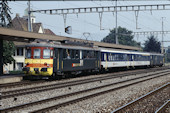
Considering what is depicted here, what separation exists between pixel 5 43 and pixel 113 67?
737 inches

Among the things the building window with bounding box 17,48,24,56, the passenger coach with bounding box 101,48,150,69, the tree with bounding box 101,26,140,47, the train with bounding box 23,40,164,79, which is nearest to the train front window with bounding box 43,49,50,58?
the train with bounding box 23,40,164,79

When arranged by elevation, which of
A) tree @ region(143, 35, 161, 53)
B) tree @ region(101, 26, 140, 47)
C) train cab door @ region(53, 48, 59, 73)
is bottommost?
train cab door @ region(53, 48, 59, 73)

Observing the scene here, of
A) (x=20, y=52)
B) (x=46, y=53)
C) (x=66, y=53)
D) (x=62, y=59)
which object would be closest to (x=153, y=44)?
(x=20, y=52)

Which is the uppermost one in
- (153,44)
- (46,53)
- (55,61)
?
(153,44)

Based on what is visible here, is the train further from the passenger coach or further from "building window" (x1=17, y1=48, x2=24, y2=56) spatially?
"building window" (x1=17, y1=48, x2=24, y2=56)

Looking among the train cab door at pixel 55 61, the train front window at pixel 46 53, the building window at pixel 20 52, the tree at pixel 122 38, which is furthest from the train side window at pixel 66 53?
the tree at pixel 122 38

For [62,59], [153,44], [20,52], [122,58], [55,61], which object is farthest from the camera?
[153,44]

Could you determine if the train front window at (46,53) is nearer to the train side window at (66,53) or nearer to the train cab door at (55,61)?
the train cab door at (55,61)

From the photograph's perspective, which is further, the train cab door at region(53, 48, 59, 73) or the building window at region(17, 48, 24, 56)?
the building window at region(17, 48, 24, 56)

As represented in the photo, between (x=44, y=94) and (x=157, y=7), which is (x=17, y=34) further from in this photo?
(x=157, y=7)

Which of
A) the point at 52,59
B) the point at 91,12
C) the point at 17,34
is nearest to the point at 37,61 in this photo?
the point at 52,59

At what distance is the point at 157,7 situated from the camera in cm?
2639

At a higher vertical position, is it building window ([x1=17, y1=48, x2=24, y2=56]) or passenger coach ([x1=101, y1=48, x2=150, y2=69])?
building window ([x1=17, y1=48, x2=24, y2=56])

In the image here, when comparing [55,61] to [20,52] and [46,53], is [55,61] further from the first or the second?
[20,52]
